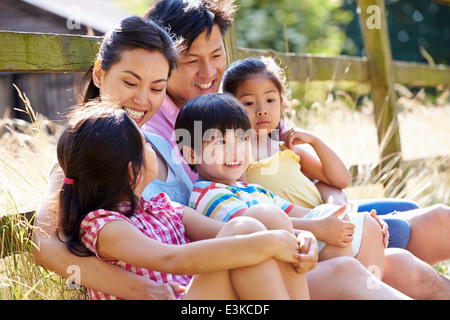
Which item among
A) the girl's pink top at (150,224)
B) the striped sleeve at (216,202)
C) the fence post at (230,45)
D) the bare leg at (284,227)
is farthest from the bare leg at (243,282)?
the fence post at (230,45)

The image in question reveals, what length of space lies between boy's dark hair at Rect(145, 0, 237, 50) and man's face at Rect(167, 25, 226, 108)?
0.12 feet

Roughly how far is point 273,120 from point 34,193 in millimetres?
1144

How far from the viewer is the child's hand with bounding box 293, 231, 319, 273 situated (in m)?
1.59

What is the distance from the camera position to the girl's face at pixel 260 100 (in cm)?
252

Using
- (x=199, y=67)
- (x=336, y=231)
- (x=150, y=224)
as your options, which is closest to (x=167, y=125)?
(x=199, y=67)

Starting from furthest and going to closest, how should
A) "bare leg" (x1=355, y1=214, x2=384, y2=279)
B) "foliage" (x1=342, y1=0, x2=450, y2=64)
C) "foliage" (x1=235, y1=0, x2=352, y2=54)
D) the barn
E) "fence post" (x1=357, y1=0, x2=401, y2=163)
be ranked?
1. "foliage" (x1=342, y1=0, x2=450, y2=64)
2. "foliage" (x1=235, y1=0, x2=352, y2=54)
3. the barn
4. "fence post" (x1=357, y1=0, x2=401, y2=163)
5. "bare leg" (x1=355, y1=214, x2=384, y2=279)

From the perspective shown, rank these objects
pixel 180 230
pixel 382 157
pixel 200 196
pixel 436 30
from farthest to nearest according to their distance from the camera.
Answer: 1. pixel 436 30
2. pixel 382 157
3. pixel 200 196
4. pixel 180 230

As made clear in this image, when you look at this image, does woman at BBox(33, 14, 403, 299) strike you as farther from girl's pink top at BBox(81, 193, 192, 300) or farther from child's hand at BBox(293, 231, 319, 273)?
child's hand at BBox(293, 231, 319, 273)

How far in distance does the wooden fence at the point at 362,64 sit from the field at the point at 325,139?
200 millimetres

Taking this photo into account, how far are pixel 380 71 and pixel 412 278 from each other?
8.89ft

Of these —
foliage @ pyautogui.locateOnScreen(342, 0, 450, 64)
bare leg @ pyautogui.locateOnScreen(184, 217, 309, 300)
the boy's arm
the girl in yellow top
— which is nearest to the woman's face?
the girl in yellow top

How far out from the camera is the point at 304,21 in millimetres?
20547
